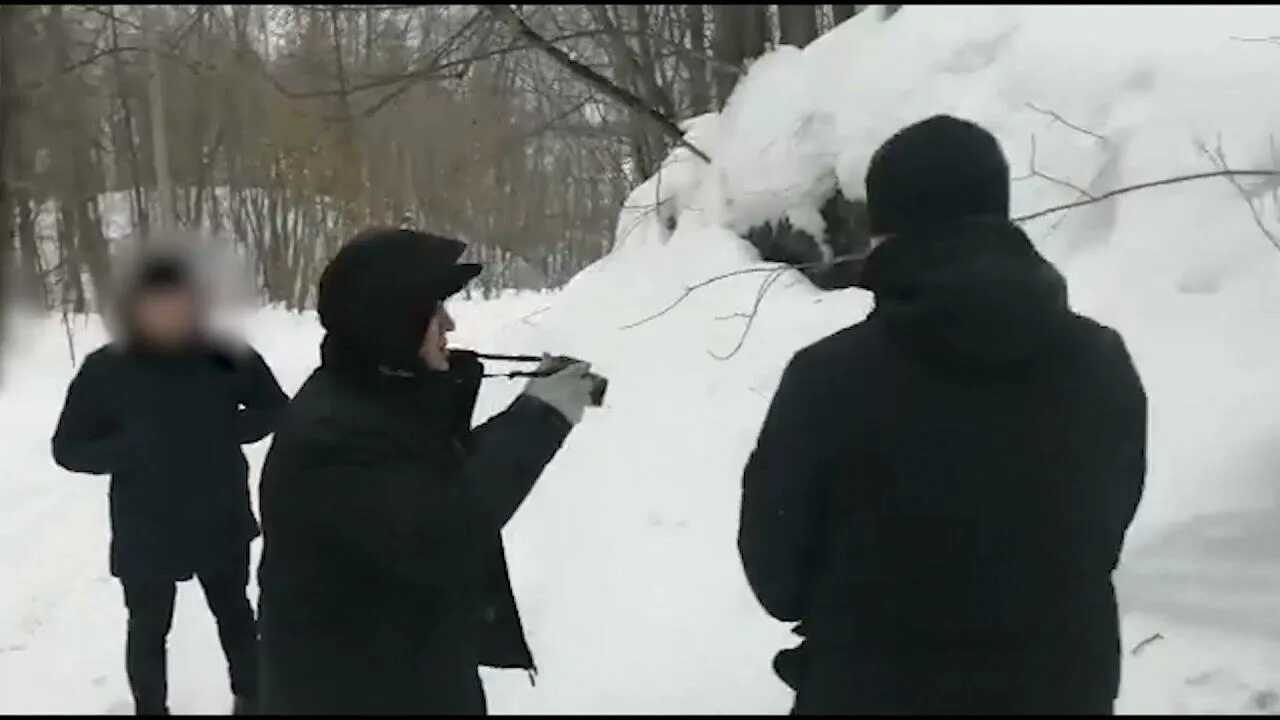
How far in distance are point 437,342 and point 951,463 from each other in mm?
676

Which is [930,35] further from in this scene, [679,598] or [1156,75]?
[679,598]

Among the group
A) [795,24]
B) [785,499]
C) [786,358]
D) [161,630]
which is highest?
[795,24]

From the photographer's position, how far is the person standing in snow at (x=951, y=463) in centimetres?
145

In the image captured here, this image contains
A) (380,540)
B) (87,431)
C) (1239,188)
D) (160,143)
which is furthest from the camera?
(1239,188)

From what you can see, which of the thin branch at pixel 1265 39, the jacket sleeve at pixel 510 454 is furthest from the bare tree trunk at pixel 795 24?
the jacket sleeve at pixel 510 454

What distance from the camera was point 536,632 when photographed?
3357mm

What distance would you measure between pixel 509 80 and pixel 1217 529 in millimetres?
3585

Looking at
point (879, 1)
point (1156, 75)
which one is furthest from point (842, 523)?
point (879, 1)

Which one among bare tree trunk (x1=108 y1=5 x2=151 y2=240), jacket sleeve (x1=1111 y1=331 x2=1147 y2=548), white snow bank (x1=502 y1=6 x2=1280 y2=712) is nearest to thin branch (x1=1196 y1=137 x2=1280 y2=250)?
white snow bank (x1=502 y1=6 x2=1280 y2=712)

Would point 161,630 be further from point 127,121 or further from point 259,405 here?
point 127,121

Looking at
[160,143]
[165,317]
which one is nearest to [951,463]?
[165,317]

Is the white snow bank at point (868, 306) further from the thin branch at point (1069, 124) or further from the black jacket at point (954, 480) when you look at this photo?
the black jacket at point (954, 480)

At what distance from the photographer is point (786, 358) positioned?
4.33m

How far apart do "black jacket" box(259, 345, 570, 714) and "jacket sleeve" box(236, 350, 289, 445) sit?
1.08 metres
